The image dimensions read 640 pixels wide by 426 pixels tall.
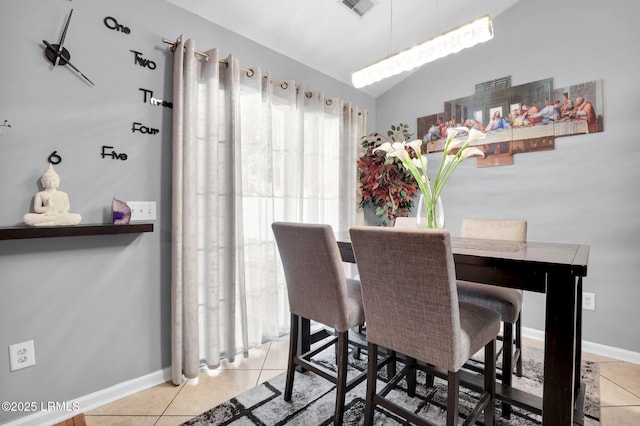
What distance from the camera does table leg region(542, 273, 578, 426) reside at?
3.62 feet

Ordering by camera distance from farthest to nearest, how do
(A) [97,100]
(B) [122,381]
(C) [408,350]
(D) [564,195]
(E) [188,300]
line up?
(D) [564,195], (E) [188,300], (B) [122,381], (A) [97,100], (C) [408,350]

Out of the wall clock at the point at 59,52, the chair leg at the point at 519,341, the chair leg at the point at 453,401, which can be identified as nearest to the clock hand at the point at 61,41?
the wall clock at the point at 59,52

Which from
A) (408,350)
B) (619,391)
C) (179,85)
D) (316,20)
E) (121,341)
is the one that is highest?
(316,20)

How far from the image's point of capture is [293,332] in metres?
1.79

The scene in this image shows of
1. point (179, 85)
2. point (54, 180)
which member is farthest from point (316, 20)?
point (54, 180)

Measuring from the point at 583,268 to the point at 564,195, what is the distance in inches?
71.0

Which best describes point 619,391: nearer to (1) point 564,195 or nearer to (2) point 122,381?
(1) point 564,195

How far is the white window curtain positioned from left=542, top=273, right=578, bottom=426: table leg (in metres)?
1.79

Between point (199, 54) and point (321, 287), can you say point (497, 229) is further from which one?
point (199, 54)

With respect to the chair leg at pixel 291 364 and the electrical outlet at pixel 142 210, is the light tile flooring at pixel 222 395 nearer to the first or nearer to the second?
the chair leg at pixel 291 364

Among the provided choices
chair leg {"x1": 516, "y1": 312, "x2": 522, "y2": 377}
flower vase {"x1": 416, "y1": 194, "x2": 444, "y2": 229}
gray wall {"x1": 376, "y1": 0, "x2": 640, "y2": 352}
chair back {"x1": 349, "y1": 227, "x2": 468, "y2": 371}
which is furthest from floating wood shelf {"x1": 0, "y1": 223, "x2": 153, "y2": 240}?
gray wall {"x1": 376, "y1": 0, "x2": 640, "y2": 352}

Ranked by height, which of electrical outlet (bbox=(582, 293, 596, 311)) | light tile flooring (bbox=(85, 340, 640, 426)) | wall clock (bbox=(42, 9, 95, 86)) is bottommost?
light tile flooring (bbox=(85, 340, 640, 426))

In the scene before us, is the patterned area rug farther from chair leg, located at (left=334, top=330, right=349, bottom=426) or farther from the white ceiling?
the white ceiling

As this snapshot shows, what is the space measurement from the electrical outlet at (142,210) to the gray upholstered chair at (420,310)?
4.29ft
